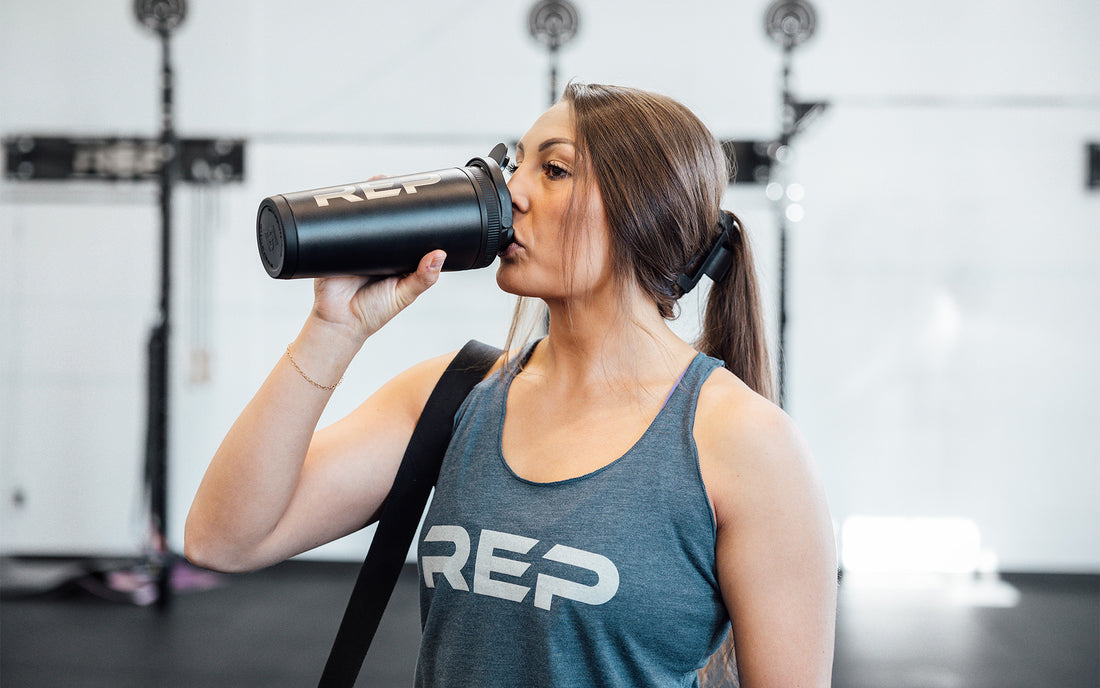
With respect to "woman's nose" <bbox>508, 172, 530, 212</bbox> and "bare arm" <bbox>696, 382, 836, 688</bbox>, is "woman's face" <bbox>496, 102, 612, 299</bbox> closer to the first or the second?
"woman's nose" <bbox>508, 172, 530, 212</bbox>

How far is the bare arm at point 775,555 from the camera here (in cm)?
71

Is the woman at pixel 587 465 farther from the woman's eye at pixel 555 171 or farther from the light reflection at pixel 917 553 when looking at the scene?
the light reflection at pixel 917 553

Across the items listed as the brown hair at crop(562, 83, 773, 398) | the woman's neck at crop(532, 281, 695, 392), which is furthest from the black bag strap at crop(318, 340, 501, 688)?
the brown hair at crop(562, 83, 773, 398)

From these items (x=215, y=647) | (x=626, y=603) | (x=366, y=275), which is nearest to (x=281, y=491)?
(x=366, y=275)

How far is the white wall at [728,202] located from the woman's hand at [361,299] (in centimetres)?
206

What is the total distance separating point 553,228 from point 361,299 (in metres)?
0.20

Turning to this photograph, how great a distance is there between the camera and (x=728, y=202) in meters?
2.69

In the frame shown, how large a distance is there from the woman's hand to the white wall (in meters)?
2.06

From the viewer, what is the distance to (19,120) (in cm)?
302

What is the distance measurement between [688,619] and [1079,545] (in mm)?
2728

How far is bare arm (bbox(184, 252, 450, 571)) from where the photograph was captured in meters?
0.77

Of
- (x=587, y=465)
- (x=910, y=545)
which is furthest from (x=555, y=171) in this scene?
(x=910, y=545)

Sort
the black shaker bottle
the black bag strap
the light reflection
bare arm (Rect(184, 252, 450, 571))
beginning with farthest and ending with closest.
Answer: the light reflection → the black bag strap → bare arm (Rect(184, 252, 450, 571)) → the black shaker bottle

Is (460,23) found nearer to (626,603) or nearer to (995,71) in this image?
(995,71)
